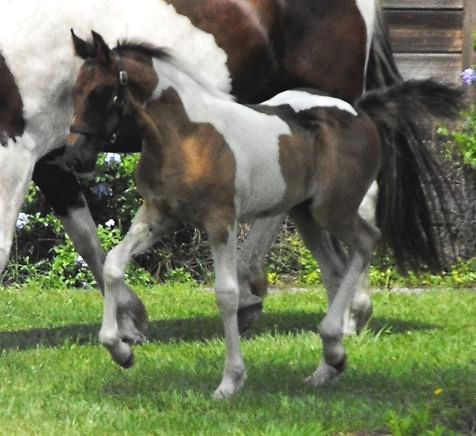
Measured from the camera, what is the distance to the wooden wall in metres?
11.9

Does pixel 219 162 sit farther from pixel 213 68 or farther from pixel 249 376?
pixel 213 68

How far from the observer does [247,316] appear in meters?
7.39

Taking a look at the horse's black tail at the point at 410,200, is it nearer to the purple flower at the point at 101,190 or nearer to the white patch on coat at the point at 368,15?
the white patch on coat at the point at 368,15

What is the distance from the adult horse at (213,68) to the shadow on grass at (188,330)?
24cm

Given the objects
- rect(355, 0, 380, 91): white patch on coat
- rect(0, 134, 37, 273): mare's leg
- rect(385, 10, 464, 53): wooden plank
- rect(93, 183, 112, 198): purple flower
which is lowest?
rect(93, 183, 112, 198): purple flower

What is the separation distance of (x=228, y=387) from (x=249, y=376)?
0.40m

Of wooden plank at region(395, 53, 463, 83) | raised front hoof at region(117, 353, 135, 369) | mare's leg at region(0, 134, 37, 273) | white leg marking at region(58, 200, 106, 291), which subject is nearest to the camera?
raised front hoof at region(117, 353, 135, 369)

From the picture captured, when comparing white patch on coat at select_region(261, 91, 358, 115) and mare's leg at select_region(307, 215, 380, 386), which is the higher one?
white patch on coat at select_region(261, 91, 358, 115)

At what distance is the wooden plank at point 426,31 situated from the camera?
469 inches

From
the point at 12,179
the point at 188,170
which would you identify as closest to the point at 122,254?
the point at 188,170

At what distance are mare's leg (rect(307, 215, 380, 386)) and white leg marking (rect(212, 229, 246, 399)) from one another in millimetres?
384

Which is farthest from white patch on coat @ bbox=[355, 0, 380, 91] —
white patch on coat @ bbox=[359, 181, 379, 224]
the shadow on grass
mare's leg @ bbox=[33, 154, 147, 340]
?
mare's leg @ bbox=[33, 154, 147, 340]

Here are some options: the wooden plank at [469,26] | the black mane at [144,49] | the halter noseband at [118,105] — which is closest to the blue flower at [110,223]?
the wooden plank at [469,26]

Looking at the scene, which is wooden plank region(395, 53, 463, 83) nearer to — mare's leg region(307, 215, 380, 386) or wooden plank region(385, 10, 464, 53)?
wooden plank region(385, 10, 464, 53)
